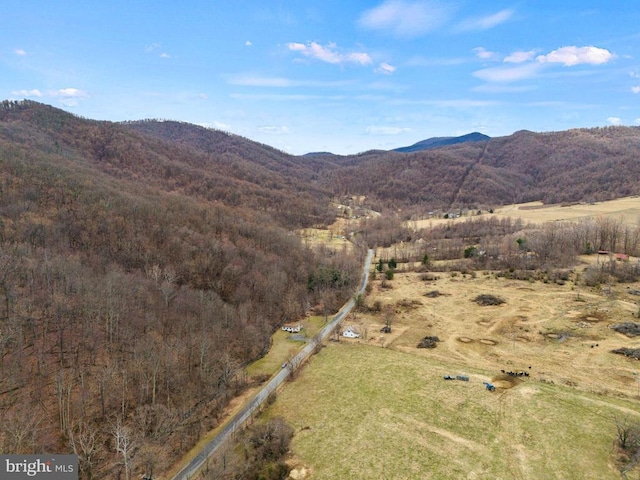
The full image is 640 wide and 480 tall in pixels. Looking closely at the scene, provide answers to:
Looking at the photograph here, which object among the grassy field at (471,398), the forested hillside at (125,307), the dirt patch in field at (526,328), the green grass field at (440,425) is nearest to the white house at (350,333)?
the grassy field at (471,398)

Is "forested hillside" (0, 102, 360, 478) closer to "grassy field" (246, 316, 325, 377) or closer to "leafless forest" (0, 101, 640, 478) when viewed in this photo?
"leafless forest" (0, 101, 640, 478)

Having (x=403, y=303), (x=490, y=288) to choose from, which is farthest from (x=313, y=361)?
(x=490, y=288)

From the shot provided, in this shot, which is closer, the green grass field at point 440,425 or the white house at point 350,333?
the green grass field at point 440,425

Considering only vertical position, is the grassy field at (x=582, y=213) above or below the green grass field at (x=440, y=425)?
above

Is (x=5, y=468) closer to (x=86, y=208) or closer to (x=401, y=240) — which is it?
(x=86, y=208)

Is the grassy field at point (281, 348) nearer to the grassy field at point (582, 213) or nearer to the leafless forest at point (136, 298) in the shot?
the leafless forest at point (136, 298)

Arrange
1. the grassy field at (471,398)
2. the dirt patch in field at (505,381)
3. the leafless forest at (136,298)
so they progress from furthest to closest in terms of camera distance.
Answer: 1. the dirt patch in field at (505,381)
2. the leafless forest at (136,298)
3. the grassy field at (471,398)

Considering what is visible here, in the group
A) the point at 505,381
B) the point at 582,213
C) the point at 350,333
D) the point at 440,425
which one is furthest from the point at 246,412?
the point at 582,213
